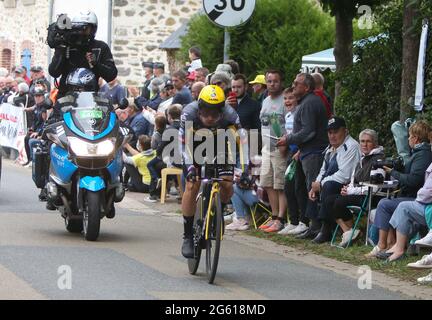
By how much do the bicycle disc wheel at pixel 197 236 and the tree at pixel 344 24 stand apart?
494cm

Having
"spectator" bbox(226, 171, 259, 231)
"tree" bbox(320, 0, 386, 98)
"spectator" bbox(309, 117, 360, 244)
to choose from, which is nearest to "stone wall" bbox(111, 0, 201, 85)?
"tree" bbox(320, 0, 386, 98)

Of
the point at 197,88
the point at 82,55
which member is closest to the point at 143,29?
the point at 197,88

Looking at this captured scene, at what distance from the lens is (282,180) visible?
16375 mm

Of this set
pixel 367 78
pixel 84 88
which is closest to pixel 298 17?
pixel 367 78

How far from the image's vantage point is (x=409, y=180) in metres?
13.6

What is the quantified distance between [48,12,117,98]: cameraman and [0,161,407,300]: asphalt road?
1842mm

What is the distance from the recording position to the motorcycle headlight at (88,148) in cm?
1455

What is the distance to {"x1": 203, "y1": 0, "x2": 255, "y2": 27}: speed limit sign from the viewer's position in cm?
1714

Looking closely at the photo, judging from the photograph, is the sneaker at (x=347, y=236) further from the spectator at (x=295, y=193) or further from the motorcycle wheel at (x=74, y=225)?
the motorcycle wheel at (x=74, y=225)

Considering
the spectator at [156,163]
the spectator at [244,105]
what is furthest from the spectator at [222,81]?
the spectator at [156,163]

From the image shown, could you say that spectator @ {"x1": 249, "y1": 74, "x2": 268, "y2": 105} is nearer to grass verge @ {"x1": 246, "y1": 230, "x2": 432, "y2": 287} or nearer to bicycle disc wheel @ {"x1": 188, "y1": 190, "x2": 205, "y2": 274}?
grass verge @ {"x1": 246, "y1": 230, "x2": 432, "y2": 287}

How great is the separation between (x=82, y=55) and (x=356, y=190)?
359 cm

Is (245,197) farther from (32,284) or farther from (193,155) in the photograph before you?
(32,284)

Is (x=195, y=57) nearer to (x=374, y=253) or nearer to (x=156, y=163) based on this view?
(x=156, y=163)
